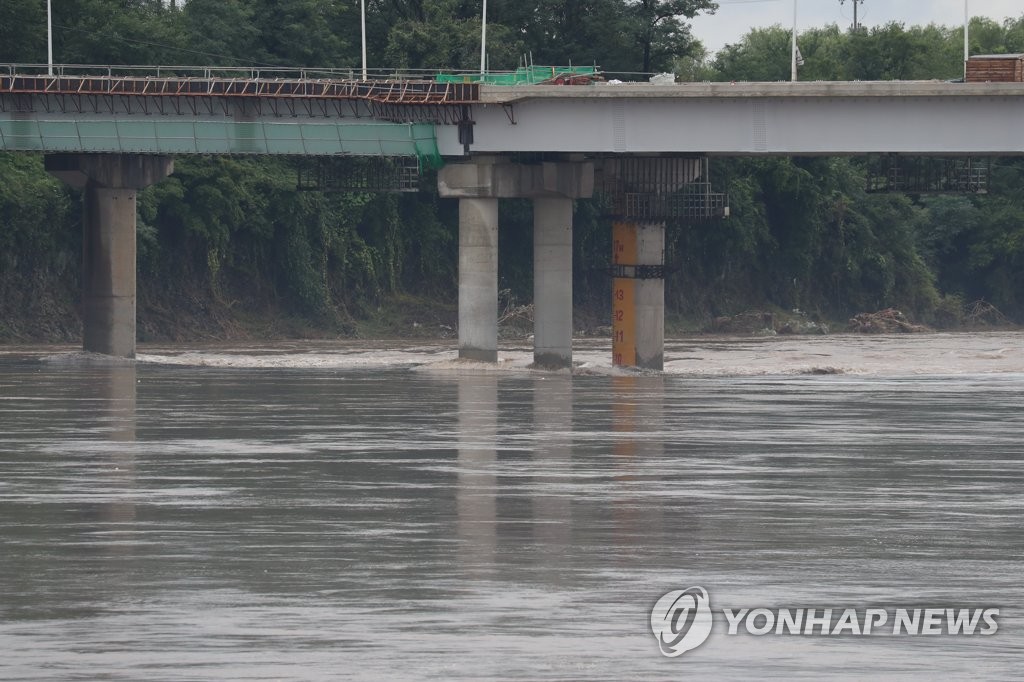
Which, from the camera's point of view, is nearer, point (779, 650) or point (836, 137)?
point (779, 650)

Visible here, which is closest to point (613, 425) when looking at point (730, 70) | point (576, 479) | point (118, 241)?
point (576, 479)

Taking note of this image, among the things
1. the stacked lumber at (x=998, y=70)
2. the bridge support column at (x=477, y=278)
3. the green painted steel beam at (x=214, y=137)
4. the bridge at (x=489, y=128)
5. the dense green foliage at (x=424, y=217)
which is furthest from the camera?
the dense green foliage at (x=424, y=217)

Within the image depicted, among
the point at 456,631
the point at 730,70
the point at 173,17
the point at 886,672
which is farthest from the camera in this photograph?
the point at 730,70

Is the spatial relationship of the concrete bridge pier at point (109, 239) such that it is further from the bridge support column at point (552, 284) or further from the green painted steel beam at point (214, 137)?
the bridge support column at point (552, 284)

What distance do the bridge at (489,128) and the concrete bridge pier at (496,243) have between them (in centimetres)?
5

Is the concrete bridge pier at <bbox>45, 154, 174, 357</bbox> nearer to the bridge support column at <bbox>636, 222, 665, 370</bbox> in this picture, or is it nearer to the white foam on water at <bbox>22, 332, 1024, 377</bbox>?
the white foam on water at <bbox>22, 332, 1024, 377</bbox>

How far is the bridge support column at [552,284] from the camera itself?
2854 inches

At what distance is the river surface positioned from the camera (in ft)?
59.4

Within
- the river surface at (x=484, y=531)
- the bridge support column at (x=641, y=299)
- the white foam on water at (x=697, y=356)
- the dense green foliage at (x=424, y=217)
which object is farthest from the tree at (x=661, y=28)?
the river surface at (x=484, y=531)

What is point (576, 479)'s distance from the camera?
1288 inches

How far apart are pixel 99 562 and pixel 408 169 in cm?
5598

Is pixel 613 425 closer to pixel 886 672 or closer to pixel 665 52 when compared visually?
pixel 886 672

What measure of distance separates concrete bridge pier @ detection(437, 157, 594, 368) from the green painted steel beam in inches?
90.4

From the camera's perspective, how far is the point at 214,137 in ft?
230
